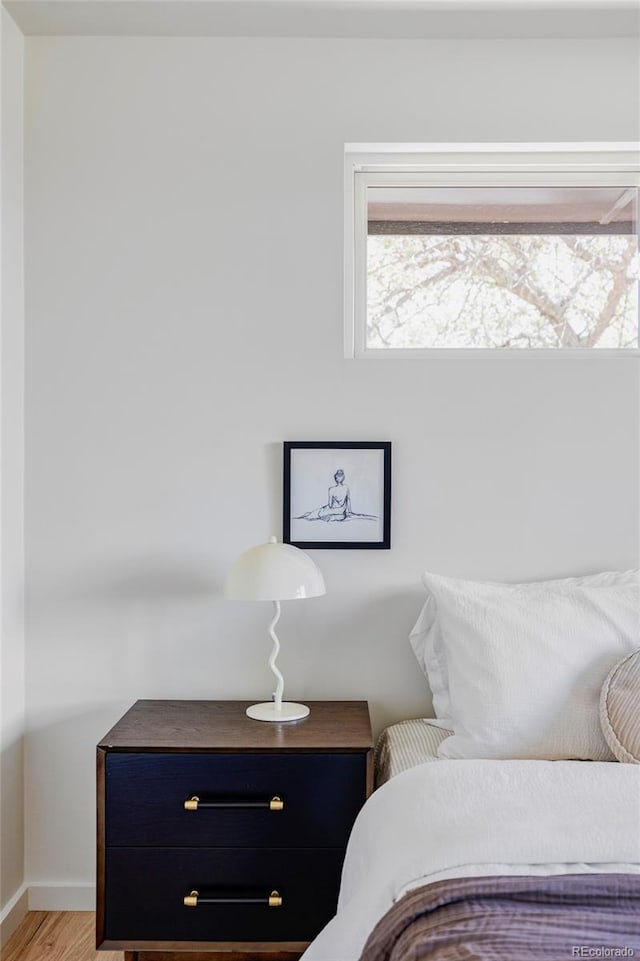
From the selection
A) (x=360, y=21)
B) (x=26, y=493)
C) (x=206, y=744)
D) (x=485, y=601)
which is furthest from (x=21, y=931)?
(x=360, y=21)

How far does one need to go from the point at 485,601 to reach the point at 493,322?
0.92 metres

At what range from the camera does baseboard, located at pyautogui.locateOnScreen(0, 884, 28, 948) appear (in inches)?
84.0

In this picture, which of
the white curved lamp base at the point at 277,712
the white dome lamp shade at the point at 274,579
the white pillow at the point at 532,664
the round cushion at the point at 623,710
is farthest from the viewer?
the white curved lamp base at the point at 277,712

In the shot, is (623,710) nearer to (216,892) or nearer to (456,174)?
(216,892)

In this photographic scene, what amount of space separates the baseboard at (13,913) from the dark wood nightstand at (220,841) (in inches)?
16.6

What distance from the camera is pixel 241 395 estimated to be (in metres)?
2.31

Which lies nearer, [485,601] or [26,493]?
[485,601]

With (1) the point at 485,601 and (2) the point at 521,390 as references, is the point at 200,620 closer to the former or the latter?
(1) the point at 485,601

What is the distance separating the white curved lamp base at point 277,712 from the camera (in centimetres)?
207

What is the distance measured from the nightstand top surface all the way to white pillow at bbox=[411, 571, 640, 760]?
0.25 meters

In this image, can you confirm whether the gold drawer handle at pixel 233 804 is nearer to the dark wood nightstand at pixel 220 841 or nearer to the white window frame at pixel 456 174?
the dark wood nightstand at pixel 220 841

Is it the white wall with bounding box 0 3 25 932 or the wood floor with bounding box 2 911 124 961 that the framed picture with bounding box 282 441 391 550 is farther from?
the wood floor with bounding box 2 911 124 961

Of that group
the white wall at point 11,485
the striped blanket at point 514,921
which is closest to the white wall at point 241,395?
the white wall at point 11,485

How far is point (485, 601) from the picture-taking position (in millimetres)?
2025
